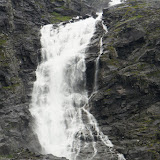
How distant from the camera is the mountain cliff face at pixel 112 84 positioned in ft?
85.0

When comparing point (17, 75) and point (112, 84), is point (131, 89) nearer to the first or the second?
point (112, 84)

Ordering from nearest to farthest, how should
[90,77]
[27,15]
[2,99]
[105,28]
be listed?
[2,99], [90,77], [105,28], [27,15]

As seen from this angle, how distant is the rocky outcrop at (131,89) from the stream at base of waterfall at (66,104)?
1.91 metres

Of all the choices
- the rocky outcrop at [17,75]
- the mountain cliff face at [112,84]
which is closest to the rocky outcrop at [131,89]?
the mountain cliff face at [112,84]

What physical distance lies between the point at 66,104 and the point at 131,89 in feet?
34.3

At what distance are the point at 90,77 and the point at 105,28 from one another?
1568 cm

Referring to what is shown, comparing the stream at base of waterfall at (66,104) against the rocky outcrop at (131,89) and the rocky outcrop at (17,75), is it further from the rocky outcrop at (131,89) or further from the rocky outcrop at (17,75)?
the rocky outcrop at (131,89)

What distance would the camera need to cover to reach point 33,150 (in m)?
26.3

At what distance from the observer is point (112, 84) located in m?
31.8

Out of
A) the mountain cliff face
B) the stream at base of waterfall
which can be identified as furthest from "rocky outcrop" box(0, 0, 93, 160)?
the stream at base of waterfall

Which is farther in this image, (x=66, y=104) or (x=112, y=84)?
(x=66, y=104)

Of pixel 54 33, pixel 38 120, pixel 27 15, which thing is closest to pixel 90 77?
pixel 38 120

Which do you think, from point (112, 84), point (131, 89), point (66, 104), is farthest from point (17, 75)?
point (131, 89)

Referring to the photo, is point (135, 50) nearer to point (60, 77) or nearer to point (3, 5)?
point (60, 77)
